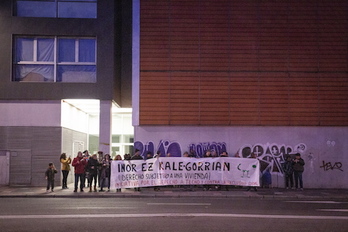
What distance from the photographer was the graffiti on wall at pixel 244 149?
75.9 ft

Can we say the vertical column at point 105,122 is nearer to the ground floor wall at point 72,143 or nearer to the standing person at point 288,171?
the ground floor wall at point 72,143

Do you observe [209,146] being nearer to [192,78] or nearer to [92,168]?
[192,78]

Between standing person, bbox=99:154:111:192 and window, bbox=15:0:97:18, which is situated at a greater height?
window, bbox=15:0:97:18

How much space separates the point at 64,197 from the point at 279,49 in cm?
1307

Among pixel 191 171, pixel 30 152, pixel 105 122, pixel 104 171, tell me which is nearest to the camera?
pixel 104 171

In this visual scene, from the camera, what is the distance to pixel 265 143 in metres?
23.2

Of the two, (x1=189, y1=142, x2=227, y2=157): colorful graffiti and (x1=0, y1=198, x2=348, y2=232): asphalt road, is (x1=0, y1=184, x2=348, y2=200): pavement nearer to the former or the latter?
(x1=189, y1=142, x2=227, y2=157): colorful graffiti

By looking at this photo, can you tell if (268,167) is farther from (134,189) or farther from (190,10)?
(190,10)

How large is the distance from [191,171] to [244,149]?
3629 mm

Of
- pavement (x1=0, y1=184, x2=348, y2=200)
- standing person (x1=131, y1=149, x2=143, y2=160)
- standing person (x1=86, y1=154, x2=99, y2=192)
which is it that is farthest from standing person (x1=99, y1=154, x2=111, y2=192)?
standing person (x1=131, y1=149, x2=143, y2=160)

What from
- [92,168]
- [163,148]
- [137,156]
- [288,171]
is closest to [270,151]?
[288,171]

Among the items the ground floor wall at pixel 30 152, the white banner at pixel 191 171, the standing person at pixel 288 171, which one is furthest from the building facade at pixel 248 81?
the ground floor wall at pixel 30 152

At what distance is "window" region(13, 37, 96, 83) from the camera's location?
23406 millimetres

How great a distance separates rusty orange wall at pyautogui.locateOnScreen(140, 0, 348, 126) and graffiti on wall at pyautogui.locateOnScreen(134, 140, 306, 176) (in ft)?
3.70
